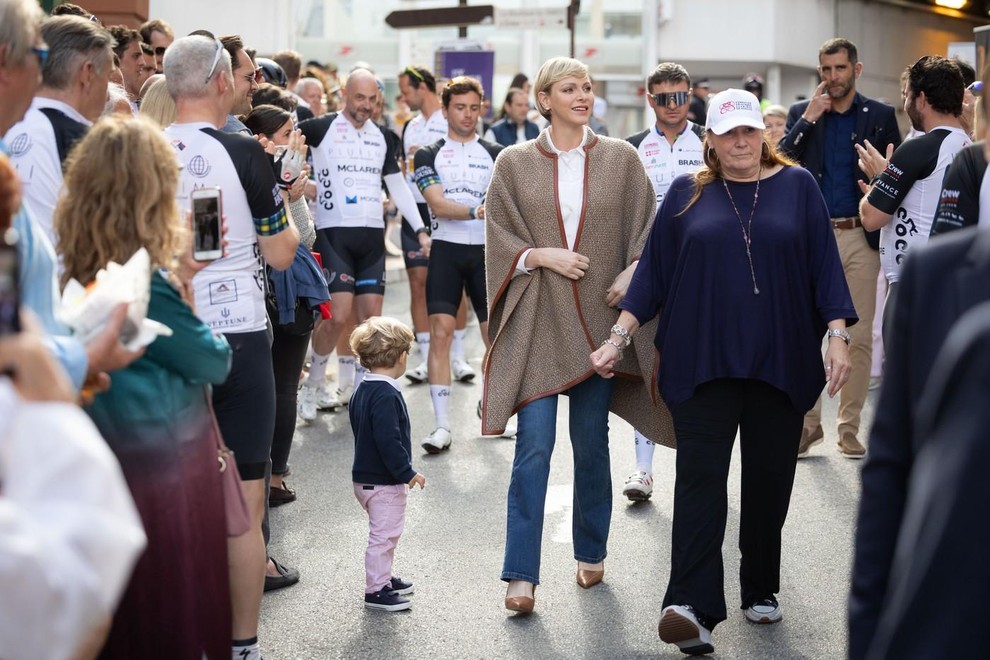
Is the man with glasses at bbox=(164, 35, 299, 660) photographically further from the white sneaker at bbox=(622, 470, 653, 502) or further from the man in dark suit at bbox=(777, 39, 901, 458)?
the man in dark suit at bbox=(777, 39, 901, 458)

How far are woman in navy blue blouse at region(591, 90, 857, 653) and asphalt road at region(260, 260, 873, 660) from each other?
417 millimetres

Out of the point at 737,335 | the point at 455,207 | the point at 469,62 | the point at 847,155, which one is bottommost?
the point at 737,335

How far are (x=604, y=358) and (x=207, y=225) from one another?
1682 mm

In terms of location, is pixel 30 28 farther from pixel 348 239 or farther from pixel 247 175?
pixel 348 239

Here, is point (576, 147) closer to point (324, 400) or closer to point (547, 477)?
point (547, 477)

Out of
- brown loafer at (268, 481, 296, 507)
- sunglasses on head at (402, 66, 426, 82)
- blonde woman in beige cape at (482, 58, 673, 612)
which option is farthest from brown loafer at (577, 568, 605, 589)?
sunglasses on head at (402, 66, 426, 82)

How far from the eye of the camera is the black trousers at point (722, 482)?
5051 millimetres

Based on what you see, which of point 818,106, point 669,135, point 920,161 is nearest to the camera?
point 920,161

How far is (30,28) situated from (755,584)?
348 cm

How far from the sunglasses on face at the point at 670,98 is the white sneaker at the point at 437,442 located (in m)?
2.47

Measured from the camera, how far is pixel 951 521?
1.84m

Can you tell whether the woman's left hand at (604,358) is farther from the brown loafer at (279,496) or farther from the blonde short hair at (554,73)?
the brown loafer at (279,496)

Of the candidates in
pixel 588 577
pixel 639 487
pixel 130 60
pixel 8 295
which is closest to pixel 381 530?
pixel 588 577

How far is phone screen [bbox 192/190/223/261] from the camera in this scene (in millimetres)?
4406
